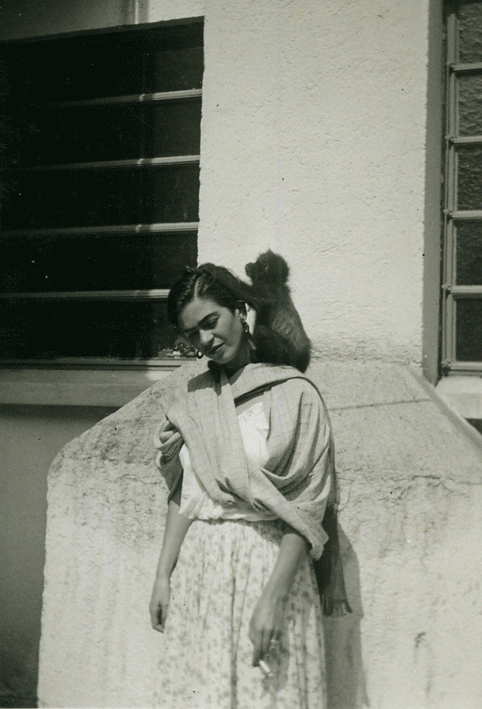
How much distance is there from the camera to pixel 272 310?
2.73 meters

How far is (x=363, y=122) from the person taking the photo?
111 inches

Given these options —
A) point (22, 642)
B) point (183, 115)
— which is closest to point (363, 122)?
point (183, 115)

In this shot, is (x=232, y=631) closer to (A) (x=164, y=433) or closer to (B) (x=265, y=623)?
(B) (x=265, y=623)

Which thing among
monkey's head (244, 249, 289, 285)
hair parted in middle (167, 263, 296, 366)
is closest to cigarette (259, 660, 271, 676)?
hair parted in middle (167, 263, 296, 366)

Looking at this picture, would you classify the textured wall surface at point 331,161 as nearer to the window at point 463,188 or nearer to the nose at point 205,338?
the window at point 463,188

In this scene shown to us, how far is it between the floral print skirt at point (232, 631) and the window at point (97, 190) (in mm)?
1525

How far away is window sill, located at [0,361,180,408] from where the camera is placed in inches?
131

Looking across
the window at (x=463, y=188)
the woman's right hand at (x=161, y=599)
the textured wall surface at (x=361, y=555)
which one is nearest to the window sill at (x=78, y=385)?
the textured wall surface at (x=361, y=555)

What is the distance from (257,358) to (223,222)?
87 centimetres

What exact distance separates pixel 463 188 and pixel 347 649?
197 centimetres

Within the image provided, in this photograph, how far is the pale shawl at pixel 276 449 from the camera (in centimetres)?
205

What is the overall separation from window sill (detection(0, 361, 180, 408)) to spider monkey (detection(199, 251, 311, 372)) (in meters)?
0.80

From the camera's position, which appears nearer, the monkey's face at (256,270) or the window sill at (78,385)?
the monkey's face at (256,270)

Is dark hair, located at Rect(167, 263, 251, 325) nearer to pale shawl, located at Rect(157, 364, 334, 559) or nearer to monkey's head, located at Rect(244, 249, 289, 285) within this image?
pale shawl, located at Rect(157, 364, 334, 559)
